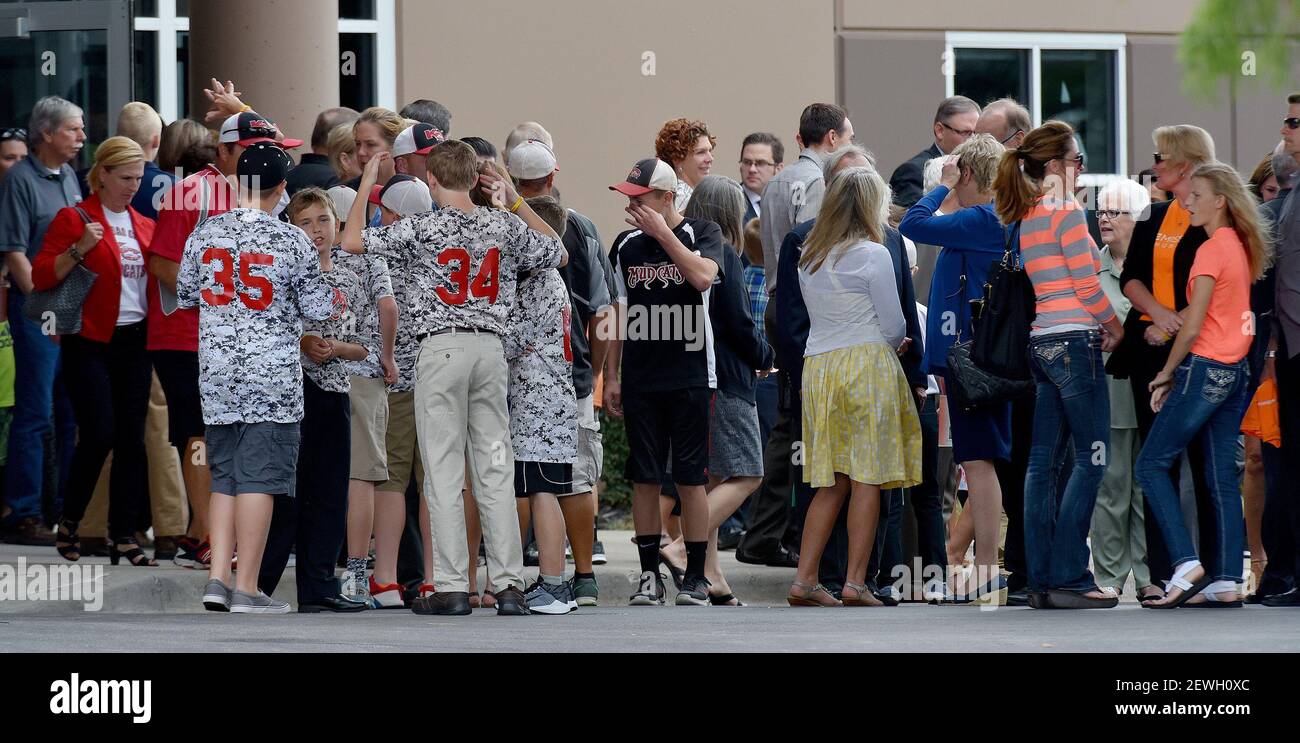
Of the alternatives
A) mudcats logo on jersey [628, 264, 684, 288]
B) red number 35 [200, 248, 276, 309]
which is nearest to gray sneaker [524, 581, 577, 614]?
mudcats logo on jersey [628, 264, 684, 288]

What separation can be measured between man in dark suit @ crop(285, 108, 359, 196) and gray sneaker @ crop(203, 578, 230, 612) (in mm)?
2299

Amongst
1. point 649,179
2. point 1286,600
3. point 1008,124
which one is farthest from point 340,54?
point 1286,600

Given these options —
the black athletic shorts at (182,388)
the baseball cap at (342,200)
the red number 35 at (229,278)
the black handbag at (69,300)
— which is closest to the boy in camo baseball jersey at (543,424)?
the red number 35 at (229,278)

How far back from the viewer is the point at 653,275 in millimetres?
9156

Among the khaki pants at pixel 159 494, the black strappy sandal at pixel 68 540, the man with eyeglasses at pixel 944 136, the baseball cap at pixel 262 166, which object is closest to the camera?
the baseball cap at pixel 262 166

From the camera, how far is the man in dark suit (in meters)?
9.88

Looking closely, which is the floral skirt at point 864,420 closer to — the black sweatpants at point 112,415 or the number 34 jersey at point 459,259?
the number 34 jersey at point 459,259

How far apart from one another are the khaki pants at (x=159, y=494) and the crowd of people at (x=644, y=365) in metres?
0.02

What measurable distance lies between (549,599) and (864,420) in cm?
165

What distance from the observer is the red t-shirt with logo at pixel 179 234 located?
921 centimetres

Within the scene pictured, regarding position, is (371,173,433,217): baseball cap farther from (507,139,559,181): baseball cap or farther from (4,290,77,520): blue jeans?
(4,290,77,520): blue jeans

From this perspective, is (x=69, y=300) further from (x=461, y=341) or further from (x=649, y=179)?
(x=649, y=179)
